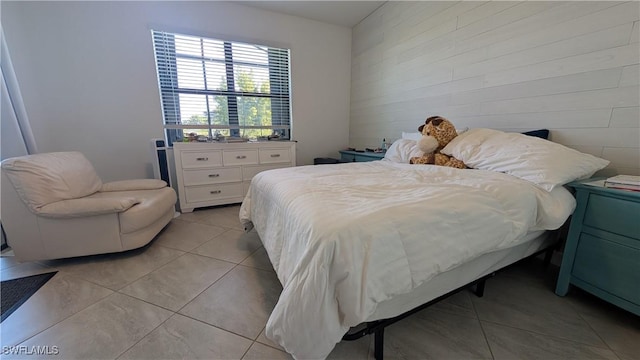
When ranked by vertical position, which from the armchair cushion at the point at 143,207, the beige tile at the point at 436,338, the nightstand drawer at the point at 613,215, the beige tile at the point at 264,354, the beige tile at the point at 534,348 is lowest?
the beige tile at the point at 436,338

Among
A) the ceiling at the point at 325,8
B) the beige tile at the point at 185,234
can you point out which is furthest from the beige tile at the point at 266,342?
the ceiling at the point at 325,8

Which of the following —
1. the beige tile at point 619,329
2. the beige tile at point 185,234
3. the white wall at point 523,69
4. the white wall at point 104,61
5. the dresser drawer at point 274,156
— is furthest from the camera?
the dresser drawer at point 274,156

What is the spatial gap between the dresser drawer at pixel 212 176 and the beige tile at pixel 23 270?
1296 millimetres

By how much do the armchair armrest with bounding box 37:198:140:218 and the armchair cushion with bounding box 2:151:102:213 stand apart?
59mm

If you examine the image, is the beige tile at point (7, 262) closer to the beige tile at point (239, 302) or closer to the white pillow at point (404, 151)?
the beige tile at point (239, 302)

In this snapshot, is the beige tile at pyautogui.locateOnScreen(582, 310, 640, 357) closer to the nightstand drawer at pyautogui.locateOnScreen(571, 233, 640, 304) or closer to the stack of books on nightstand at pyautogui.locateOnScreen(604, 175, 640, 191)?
the nightstand drawer at pyautogui.locateOnScreen(571, 233, 640, 304)

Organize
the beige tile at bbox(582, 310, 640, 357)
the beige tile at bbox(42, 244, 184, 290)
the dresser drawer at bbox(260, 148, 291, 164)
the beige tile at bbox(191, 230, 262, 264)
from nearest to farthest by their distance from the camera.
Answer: the beige tile at bbox(582, 310, 640, 357) → the beige tile at bbox(42, 244, 184, 290) → the beige tile at bbox(191, 230, 262, 264) → the dresser drawer at bbox(260, 148, 291, 164)

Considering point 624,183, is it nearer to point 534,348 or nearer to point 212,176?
point 534,348

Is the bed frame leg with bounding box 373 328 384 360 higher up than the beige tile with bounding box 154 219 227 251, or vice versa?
the bed frame leg with bounding box 373 328 384 360

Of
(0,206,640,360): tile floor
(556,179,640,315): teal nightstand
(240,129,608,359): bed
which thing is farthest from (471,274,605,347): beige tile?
(240,129,608,359): bed

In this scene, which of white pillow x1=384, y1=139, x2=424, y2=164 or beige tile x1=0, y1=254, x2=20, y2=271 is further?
white pillow x1=384, y1=139, x2=424, y2=164

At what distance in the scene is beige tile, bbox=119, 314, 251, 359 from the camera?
1002 millimetres

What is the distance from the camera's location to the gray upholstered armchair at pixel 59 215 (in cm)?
154

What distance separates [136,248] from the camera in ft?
5.97
